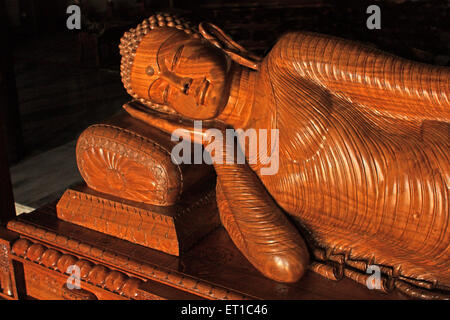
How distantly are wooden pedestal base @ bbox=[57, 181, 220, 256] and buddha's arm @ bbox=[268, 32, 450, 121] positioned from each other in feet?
1.63

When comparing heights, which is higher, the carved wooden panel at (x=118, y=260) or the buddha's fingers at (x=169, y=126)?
the buddha's fingers at (x=169, y=126)

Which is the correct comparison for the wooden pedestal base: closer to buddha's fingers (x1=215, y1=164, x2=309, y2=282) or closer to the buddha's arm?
buddha's fingers (x1=215, y1=164, x2=309, y2=282)

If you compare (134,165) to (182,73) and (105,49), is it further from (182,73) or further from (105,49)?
(105,49)

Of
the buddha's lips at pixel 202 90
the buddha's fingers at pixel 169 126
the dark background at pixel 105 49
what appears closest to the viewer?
the buddha's lips at pixel 202 90

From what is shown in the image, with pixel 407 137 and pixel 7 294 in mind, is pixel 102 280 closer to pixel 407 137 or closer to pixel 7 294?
pixel 7 294

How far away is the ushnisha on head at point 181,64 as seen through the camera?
1351 mm

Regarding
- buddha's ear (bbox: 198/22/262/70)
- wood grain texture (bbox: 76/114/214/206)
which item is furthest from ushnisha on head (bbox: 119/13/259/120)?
wood grain texture (bbox: 76/114/214/206)

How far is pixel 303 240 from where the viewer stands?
128 cm

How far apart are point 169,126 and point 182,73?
193 mm

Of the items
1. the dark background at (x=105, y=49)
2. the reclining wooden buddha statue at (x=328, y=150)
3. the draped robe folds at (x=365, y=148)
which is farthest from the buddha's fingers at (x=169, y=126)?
the dark background at (x=105, y=49)

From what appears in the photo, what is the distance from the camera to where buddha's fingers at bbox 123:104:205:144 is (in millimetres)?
1444

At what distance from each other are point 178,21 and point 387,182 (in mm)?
816

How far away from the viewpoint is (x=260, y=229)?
4.12ft

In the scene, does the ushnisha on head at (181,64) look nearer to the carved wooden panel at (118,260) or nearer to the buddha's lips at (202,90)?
the buddha's lips at (202,90)
